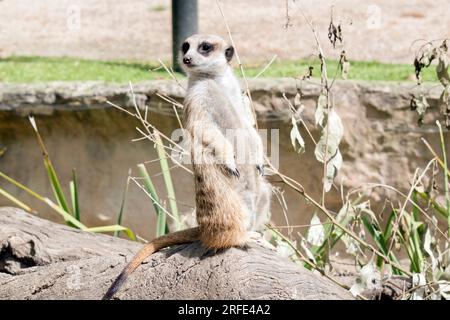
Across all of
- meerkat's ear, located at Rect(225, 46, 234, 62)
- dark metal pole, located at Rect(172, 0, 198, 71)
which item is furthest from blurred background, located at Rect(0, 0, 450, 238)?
meerkat's ear, located at Rect(225, 46, 234, 62)

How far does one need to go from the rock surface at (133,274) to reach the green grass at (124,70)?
2.47 metres

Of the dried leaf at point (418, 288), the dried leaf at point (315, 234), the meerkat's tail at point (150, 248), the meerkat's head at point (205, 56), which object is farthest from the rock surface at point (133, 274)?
the meerkat's head at point (205, 56)

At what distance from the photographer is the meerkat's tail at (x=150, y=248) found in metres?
3.79

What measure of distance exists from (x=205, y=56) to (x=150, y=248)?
0.97 meters

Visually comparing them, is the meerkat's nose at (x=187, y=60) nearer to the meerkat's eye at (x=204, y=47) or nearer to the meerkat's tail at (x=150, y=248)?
the meerkat's eye at (x=204, y=47)

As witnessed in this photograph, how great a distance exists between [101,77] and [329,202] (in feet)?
6.62

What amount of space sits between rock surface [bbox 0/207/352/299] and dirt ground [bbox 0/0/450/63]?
3462 mm

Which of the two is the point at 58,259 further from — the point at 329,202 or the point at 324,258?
the point at 329,202

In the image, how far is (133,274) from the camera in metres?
3.87

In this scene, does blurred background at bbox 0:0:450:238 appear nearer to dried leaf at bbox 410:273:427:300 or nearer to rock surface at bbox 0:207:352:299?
rock surface at bbox 0:207:352:299

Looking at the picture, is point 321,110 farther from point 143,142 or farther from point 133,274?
point 143,142

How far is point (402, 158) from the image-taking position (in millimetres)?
5977
